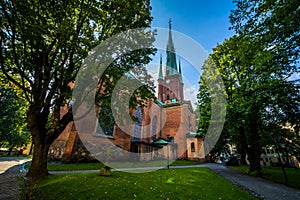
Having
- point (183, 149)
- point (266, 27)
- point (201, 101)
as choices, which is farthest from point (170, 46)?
point (266, 27)

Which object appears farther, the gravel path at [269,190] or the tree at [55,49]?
the tree at [55,49]

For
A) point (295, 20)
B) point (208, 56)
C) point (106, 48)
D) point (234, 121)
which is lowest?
point (234, 121)

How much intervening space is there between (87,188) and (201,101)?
12306 mm

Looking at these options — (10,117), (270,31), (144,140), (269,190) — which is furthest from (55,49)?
(10,117)

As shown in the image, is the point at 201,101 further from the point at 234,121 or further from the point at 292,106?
the point at 292,106

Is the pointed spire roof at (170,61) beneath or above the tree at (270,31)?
above

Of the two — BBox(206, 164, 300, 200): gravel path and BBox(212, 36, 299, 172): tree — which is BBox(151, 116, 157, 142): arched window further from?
BBox(206, 164, 300, 200): gravel path

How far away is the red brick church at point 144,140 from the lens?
15789 millimetres

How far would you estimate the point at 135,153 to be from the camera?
19.7 m

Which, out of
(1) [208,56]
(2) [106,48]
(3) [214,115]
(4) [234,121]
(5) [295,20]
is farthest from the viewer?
(1) [208,56]

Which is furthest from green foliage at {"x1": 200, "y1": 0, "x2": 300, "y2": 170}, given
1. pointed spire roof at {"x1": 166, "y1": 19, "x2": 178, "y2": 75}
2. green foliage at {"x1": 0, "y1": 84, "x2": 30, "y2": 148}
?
pointed spire roof at {"x1": 166, "y1": 19, "x2": 178, "y2": 75}

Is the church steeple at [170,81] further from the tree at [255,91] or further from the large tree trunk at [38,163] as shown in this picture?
the large tree trunk at [38,163]

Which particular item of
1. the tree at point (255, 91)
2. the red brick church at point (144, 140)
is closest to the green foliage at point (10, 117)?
the red brick church at point (144, 140)

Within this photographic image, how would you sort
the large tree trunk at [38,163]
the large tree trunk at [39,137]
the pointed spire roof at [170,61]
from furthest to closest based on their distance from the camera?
the pointed spire roof at [170,61]
the large tree trunk at [39,137]
the large tree trunk at [38,163]
